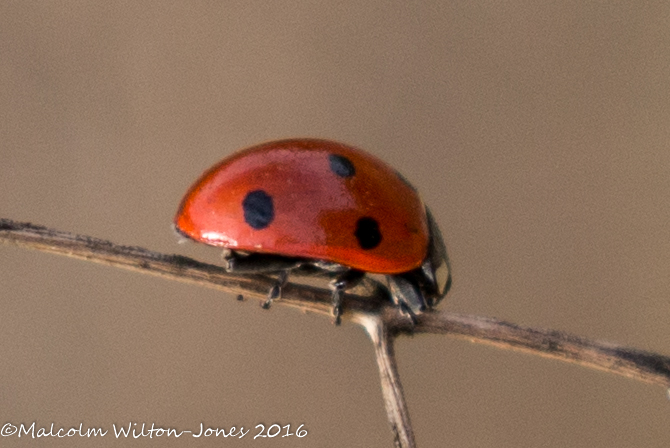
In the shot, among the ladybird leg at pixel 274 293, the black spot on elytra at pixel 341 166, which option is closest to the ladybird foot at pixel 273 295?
the ladybird leg at pixel 274 293

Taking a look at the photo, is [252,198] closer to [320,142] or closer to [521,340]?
[320,142]

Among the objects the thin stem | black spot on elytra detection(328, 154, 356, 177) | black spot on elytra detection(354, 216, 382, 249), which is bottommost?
the thin stem

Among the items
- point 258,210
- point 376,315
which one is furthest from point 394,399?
point 258,210

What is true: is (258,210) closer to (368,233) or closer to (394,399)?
(368,233)

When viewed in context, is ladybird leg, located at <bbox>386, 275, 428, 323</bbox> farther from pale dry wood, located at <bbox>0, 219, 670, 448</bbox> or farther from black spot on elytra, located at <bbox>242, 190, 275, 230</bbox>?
black spot on elytra, located at <bbox>242, 190, 275, 230</bbox>

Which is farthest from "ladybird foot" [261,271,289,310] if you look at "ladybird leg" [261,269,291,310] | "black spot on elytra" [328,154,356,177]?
"black spot on elytra" [328,154,356,177]

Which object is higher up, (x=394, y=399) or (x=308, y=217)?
(x=308, y=217)

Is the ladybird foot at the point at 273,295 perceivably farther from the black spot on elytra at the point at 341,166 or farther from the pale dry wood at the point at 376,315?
the black spot on elytra at the point at 341,166
